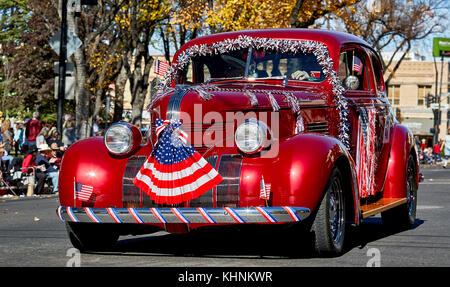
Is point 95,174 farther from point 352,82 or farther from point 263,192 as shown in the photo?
point 352,82

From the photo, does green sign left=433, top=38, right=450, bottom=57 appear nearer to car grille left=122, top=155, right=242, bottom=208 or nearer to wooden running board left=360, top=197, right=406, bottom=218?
wooden running board left=360, top=197, right=406, bottom=218

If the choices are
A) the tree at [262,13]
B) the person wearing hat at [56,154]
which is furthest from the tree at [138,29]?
the person wearing hat at [56,154]

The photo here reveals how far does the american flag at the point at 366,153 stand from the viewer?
28.6 ft

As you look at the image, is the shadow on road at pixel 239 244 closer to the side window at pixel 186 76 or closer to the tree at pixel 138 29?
the side window at pixel 186 76

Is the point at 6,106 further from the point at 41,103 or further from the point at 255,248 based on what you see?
the point at 255,248

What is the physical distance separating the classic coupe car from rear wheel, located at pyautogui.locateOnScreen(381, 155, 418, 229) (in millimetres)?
1589

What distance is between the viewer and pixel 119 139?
723 cm

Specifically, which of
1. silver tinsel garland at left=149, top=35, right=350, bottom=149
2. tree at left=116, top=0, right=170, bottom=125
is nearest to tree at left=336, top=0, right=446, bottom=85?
tree at left=116, top=0, right=170, bottom=125

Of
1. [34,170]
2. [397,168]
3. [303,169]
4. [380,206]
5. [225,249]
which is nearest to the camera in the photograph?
[303,169]

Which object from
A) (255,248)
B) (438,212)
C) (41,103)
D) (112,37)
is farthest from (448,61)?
(255,248)

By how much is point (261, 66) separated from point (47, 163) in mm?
10439

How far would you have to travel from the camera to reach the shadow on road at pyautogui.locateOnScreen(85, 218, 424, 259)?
286 inches

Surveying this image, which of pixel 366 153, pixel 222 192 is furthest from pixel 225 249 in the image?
pixel 366 153

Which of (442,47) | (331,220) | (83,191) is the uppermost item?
(442,47)
